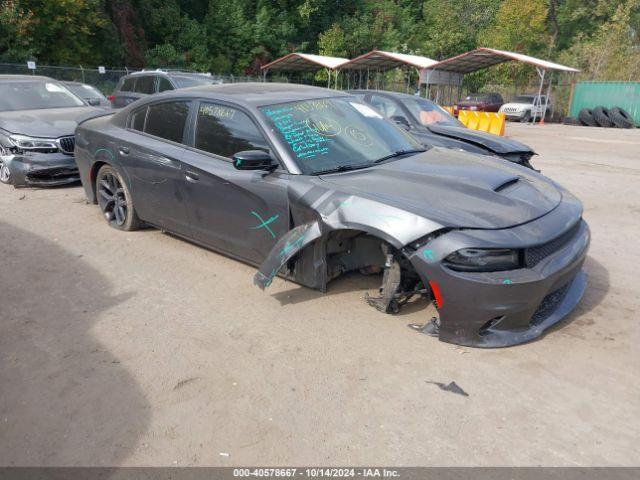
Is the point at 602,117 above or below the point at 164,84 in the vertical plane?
below

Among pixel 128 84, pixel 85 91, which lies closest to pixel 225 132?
pixel 85 91

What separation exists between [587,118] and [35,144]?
26223 millimetres

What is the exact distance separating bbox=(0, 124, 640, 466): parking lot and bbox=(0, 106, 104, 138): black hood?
10.8ft

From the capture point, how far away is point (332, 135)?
4219 millimetres

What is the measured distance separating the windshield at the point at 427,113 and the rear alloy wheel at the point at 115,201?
17.2ft

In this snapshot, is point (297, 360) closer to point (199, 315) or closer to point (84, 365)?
point (199, 315)

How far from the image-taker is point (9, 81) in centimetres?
849

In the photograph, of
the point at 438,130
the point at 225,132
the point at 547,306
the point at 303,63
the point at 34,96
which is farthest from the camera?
the point at 303,63

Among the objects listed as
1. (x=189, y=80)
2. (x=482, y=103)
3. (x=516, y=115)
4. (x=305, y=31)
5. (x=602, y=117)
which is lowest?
(x=516, y=115)

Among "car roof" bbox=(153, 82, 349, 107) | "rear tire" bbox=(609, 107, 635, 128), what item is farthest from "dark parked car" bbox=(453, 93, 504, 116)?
"car roof" bbox=(153, 82, 349, 107)

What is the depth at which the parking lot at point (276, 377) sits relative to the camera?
253 cm

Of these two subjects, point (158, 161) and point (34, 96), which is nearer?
point (158, 161)

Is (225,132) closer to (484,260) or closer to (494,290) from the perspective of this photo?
(484,260)

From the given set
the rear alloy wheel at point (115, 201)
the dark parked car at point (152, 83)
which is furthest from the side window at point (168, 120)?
the dark parked car at point (152, 83)
